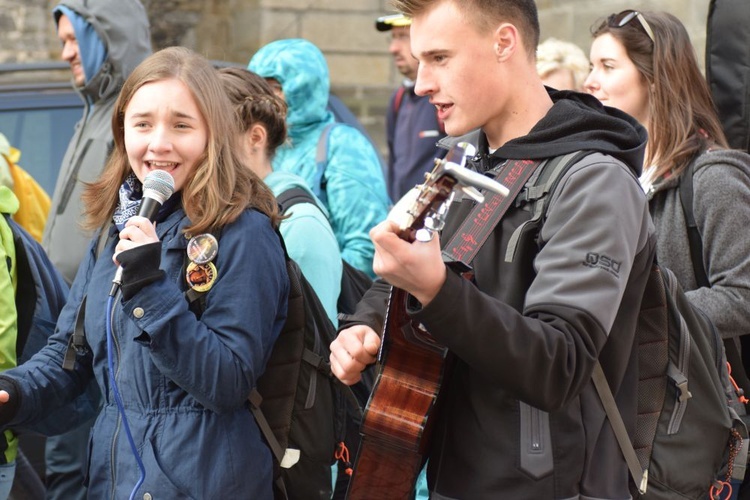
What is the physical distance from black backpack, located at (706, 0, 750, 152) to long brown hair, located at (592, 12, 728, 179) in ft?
0.69

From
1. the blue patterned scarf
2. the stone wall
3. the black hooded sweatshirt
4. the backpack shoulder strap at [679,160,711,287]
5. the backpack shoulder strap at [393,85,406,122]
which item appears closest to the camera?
the black hooded sweatshirt

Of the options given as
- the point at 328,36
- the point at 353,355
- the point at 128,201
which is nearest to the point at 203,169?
the point at 128,201

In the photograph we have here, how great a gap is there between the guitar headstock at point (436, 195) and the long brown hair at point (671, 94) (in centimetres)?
165

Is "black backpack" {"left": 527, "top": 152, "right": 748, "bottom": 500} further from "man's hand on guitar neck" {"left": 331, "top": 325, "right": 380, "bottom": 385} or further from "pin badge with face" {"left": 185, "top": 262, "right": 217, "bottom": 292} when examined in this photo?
"pin badge with face" {"left": 185, "top": 262, "right": 217, "bottom": 292}

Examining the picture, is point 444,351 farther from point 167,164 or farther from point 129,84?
point 129,84

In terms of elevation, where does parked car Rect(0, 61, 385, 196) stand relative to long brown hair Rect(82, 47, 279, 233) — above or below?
below

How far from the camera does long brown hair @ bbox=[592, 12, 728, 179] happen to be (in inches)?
140

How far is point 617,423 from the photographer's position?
2.40 meters

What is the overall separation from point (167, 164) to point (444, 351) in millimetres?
1082

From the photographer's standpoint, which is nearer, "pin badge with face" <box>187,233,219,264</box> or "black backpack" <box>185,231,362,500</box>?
"pin badge with face" <box>187,233,219,264</box>

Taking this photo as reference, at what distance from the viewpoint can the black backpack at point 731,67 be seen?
3883 mm

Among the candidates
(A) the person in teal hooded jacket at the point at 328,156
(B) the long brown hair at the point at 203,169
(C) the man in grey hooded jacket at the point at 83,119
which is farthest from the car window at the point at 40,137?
(B) the long brown hair at the point at 203,169

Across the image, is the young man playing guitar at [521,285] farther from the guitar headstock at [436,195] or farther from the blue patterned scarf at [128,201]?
the blue patterned scarf at [128,201]

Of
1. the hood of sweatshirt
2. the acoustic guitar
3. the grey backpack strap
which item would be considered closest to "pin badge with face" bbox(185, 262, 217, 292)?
the acoustic guitar
